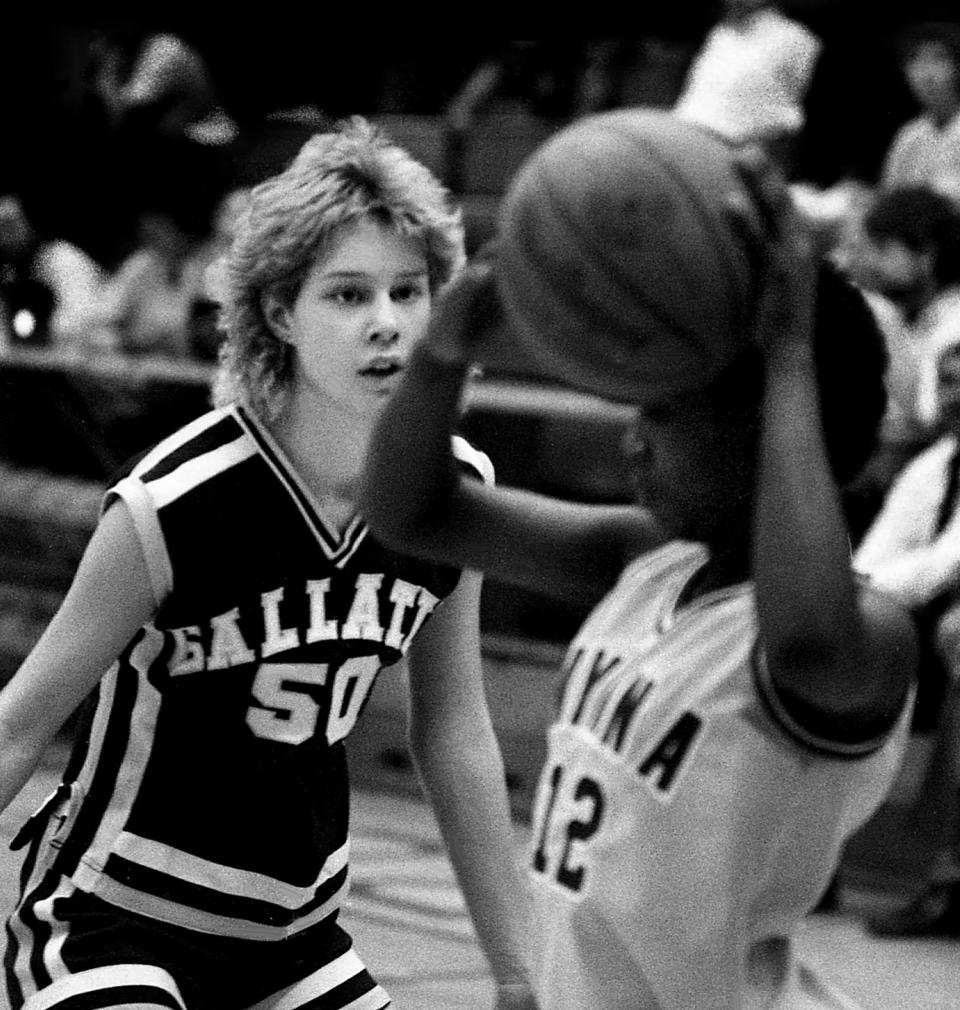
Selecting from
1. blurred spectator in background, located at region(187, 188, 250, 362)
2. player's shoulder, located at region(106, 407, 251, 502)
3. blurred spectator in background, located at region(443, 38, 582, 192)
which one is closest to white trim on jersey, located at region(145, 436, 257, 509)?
player's shoulder, located at region(106, 407, 251, 502)

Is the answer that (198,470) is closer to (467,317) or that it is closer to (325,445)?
(325,445)

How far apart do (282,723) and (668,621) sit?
2.70 ft

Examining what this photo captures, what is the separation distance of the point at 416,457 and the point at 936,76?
6735 millimetres

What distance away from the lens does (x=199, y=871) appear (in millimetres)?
2709

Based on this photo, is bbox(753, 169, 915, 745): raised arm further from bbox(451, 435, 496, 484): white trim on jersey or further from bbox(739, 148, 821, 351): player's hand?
bbox(451, 435, 496, 484): white trim on jersey

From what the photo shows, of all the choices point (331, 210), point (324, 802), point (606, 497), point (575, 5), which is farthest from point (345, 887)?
point (575, 5)

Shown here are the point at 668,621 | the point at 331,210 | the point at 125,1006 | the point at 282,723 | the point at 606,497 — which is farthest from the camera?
the point at 606,497

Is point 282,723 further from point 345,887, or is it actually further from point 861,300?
point 861,300

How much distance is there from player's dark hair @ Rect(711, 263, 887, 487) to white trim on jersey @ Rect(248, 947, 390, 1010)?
3.56 feet

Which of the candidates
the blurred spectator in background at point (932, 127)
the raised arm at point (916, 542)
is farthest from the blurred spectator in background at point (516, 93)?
the raised arm at point (916, 542)

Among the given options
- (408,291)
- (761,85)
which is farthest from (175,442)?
(761,85)

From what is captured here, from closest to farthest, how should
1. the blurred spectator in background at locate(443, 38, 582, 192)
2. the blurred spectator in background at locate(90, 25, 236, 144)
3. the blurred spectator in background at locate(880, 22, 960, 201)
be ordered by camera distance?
the blurred spectator in background at locate(880, 22, 960, 201), the blurred spectator in background at locate(443, 38, 582, 192), the blurred spectator in background at locate(90, 25, 236, 144)

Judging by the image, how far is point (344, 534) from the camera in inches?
111

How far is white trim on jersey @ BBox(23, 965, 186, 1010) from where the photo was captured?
102 inches
